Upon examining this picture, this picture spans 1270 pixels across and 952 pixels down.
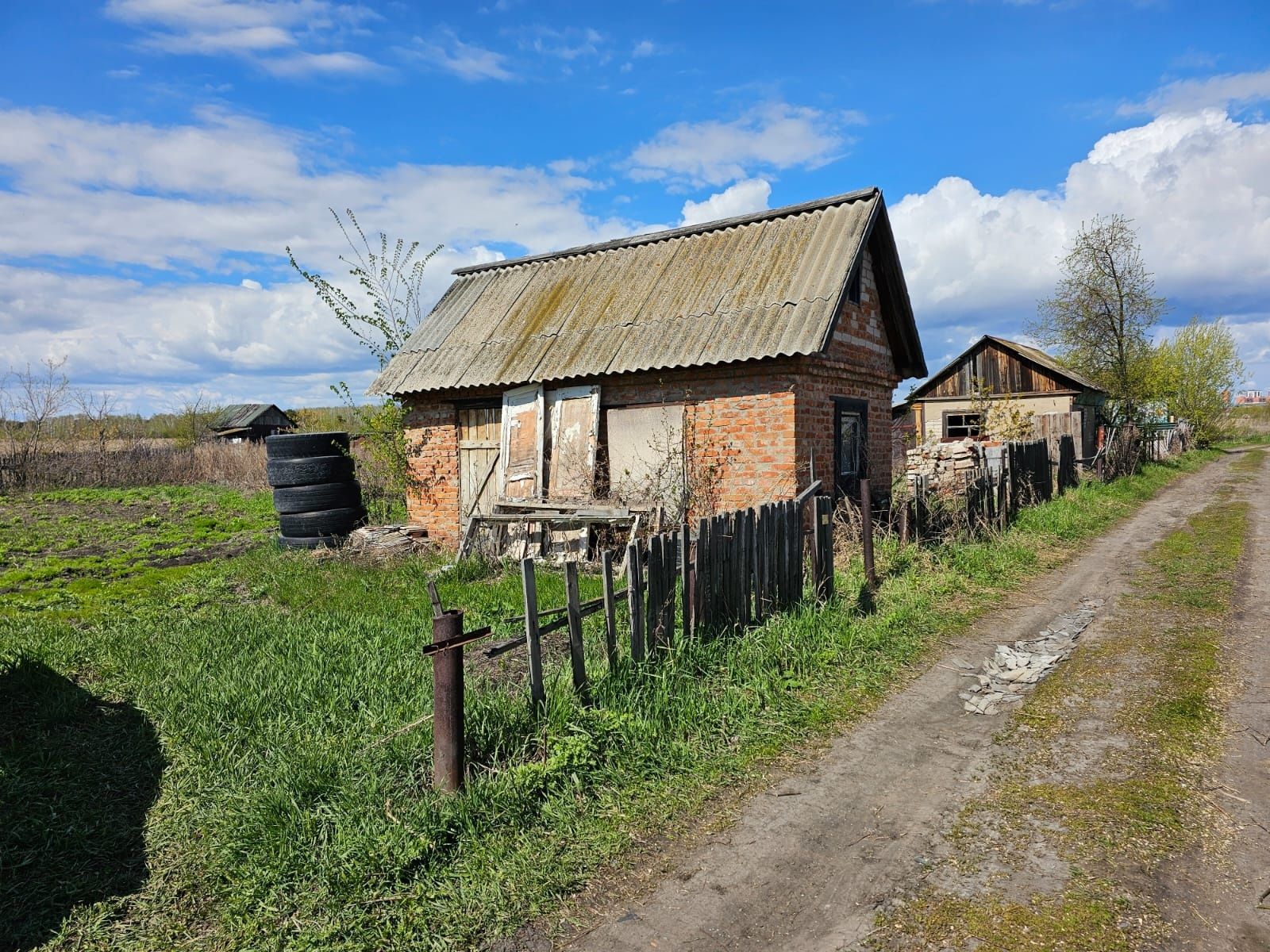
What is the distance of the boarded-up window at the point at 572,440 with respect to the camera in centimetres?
1087

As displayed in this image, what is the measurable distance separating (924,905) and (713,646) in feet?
8.55

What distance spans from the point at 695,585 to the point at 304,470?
868 cm

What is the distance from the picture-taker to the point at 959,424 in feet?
91.0

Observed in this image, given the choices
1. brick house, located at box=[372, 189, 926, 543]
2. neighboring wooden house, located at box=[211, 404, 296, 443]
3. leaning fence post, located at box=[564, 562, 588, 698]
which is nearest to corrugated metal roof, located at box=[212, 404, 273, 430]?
neighboring wooden house, located at box=[211, 404, 296, 443]

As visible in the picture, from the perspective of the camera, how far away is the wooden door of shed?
12.0m

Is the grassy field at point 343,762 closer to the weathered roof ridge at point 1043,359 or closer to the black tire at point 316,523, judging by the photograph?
the black tire at point 316,523

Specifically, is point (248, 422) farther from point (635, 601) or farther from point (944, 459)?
point (635, 601)

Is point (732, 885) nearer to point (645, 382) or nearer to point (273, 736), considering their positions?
point (273, 736)

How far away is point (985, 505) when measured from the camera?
35.7 ft

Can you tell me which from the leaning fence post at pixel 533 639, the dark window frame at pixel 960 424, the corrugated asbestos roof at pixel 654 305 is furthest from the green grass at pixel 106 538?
the dark window frame at pixel 960 424

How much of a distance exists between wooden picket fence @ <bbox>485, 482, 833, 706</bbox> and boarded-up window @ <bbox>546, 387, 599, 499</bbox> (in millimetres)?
4082

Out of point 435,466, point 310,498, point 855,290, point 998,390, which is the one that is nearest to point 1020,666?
point 855,290

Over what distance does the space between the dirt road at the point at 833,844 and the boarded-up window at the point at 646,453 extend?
5106mm

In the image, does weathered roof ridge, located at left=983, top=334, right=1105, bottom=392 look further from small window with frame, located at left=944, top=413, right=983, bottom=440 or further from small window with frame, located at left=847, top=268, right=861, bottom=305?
small window with frame, located at left=847, top=268, right=861, bottom=305
